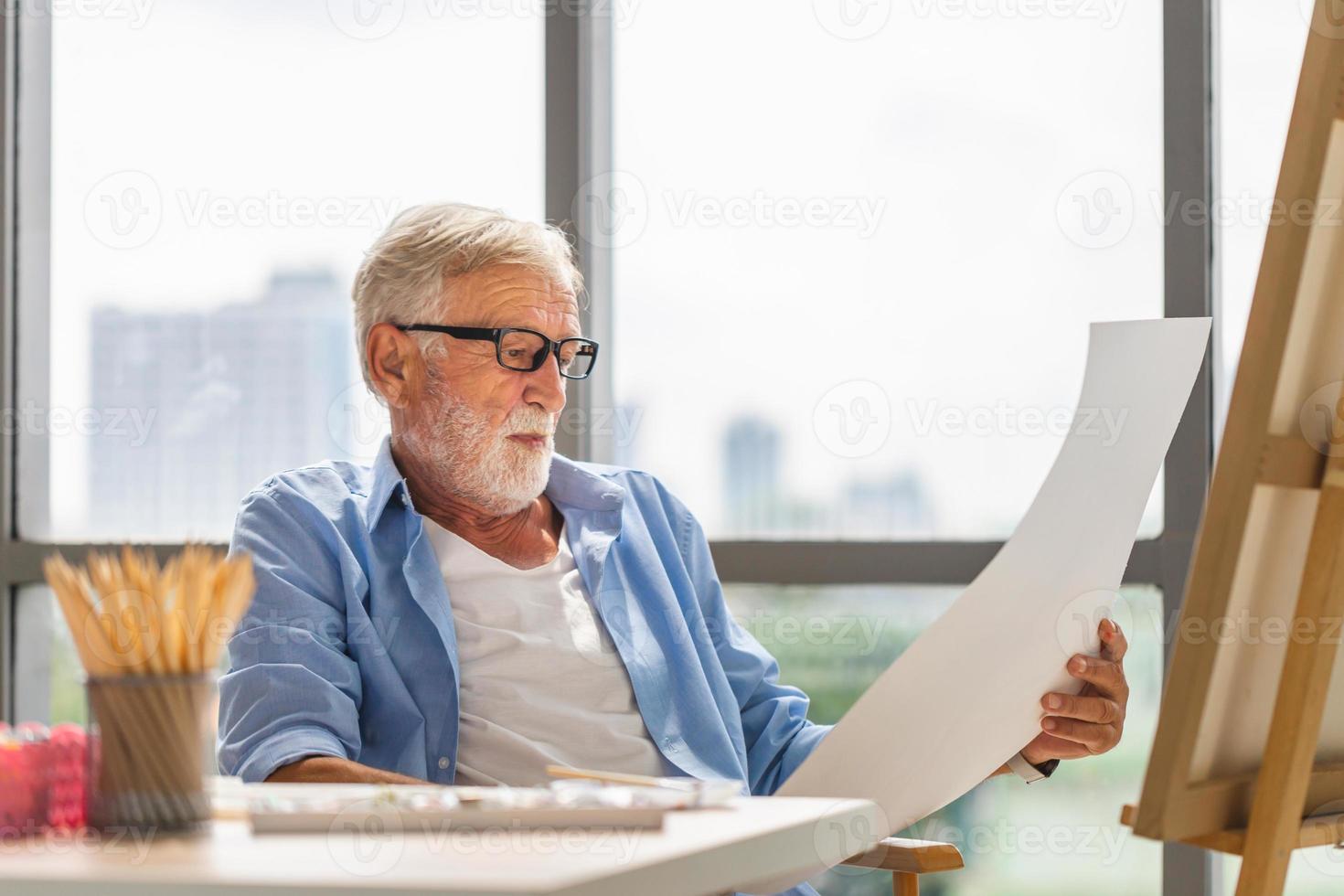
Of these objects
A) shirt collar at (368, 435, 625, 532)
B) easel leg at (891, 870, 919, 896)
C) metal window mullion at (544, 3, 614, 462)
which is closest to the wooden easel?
easel leg at (891, 870, 919, 896)

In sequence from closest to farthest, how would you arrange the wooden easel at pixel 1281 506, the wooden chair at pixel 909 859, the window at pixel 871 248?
the wooden easel at pixel 1281 506 → the wooden chair at pixel 909 859 → the window at pixel 871 248

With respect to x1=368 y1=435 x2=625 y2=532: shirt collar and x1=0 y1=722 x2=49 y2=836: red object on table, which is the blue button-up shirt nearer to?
x1=368 y1=435 x2=625 y2=532: shirt collar

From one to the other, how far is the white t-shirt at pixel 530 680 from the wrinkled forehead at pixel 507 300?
0.31m

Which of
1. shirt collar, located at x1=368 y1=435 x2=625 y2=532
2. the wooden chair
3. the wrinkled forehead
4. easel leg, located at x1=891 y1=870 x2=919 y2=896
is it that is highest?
the wrinkled forehead

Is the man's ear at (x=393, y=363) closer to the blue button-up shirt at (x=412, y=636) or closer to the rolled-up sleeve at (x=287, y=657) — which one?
the blue button-up shirt at (x=412, y=636)

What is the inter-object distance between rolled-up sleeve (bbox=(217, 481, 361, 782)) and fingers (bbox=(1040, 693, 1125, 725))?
30.7 inches

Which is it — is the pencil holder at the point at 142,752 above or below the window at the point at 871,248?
below

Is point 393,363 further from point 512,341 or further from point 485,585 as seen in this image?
point 485,585

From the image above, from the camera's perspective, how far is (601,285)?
268 centimetres

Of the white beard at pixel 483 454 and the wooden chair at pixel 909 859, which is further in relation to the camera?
the white beard at pixel 483 454

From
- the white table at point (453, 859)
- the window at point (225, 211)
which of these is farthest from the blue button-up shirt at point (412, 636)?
the window at point (225, 211)

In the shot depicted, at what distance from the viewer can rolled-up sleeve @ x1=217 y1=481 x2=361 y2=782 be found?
1526mm

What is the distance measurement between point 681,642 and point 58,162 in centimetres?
199

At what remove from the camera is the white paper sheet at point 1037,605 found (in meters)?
1.35
